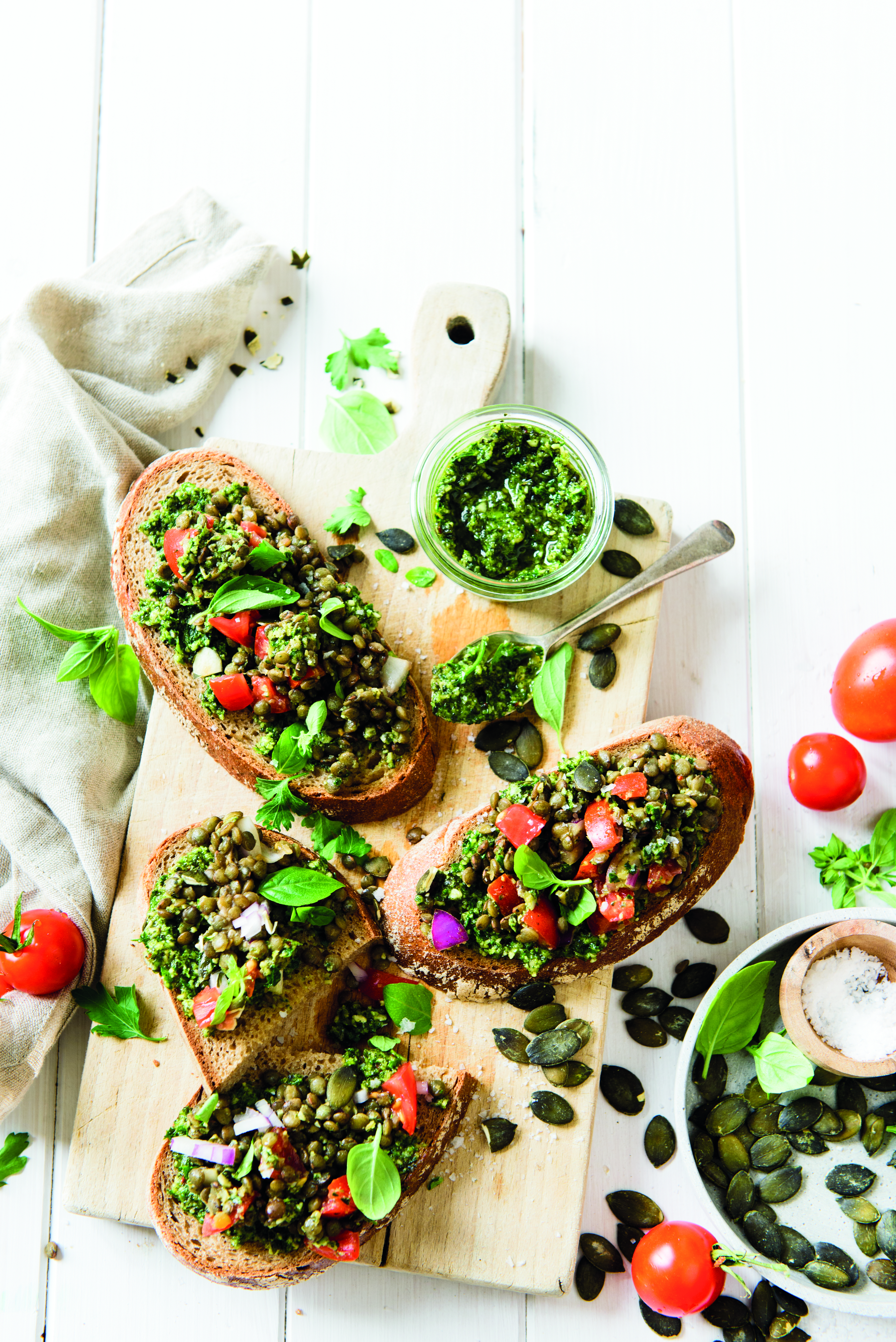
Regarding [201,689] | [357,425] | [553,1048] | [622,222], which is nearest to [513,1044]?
[553,1048]

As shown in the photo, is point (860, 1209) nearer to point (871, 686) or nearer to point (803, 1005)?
point (803, 1005)

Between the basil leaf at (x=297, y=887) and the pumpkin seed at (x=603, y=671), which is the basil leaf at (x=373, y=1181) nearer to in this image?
the basil leaf at (x=297, y=887)

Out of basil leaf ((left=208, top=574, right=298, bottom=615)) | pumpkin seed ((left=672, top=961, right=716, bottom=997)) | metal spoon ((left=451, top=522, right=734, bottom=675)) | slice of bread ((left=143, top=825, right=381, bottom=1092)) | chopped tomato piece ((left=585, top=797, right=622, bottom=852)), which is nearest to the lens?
chopped tomato piece ((left=585, top=797, right=622, bottom=852))

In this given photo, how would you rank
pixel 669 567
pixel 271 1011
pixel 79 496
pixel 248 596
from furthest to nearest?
1. pixel 79 496
2. pixel 669 567
3. pixel 271 1011
4. pixel 248 596

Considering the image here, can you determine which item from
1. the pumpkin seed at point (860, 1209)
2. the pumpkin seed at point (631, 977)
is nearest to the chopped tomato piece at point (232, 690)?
the pumpkin seed at point (631, 977)

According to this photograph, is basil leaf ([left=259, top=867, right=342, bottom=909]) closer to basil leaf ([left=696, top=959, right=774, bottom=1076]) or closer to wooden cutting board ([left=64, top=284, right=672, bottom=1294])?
wooden cutting board ([left=64, top=284, right=672, bottom=1294])

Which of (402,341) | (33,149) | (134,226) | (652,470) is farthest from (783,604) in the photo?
(33,149)

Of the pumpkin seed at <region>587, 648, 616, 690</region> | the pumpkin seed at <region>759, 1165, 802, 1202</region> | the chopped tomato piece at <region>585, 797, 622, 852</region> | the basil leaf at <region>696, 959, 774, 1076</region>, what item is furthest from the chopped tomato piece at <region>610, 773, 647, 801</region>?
the pumpkin seed at <region>759, 1165, 802, 1202</region>
